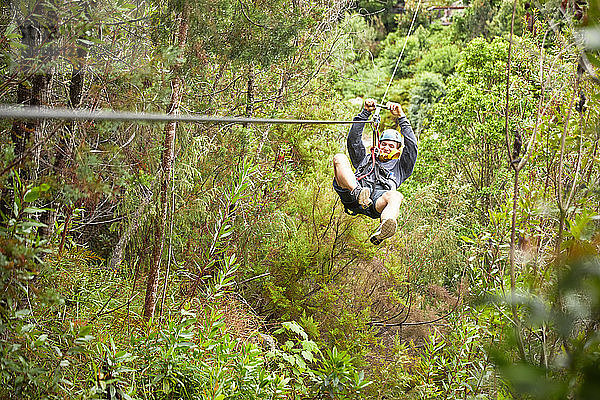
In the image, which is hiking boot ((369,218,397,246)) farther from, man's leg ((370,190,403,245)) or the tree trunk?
the tree trunk

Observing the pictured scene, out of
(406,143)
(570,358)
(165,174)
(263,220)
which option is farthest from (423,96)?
(570,358)

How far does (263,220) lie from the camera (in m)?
6.61

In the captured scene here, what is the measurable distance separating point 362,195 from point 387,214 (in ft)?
0.79

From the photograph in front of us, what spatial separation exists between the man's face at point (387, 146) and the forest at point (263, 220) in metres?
0.15

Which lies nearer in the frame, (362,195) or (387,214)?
(387,214)

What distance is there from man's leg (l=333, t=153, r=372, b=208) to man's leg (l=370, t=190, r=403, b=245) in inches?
3.5

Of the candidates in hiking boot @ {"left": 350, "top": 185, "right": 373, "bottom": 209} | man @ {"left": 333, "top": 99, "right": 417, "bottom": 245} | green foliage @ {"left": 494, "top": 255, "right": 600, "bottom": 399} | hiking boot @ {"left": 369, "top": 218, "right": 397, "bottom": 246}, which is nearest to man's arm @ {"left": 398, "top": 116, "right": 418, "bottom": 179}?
man @ {"left": 333, "top": 99, "right": 417, "bottom": 245}

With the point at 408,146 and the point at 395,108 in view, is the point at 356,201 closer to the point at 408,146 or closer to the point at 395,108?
the point at 408,146

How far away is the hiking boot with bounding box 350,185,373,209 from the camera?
3.71m

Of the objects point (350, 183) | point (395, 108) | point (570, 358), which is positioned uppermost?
point (570, 358)

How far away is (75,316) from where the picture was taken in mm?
3607

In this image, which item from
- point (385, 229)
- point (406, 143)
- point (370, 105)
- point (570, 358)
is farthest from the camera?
point (406, 143)

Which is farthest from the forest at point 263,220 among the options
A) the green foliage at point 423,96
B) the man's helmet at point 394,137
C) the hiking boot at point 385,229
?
the green foliage at point 423,96

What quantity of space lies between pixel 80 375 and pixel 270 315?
4.31 m
